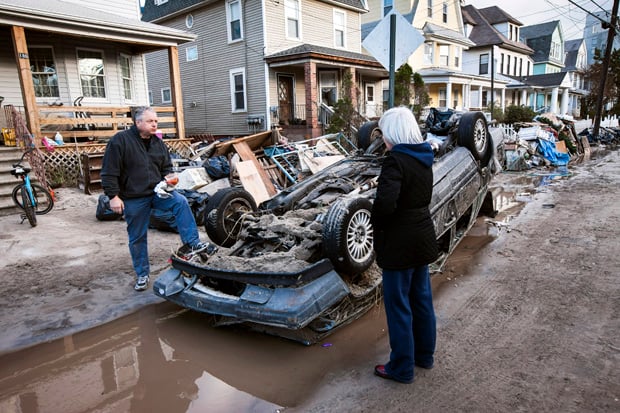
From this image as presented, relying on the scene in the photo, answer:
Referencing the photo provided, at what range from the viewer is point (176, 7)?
69.3 ft

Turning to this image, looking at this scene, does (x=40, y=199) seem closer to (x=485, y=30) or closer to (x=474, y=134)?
(x=474, y=134)

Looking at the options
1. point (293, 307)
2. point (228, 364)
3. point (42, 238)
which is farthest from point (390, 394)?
point (42, 238)

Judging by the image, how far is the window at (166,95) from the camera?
2238 centimetres

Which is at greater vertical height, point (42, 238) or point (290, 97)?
point (290, 97)

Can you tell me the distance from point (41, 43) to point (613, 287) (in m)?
15.4

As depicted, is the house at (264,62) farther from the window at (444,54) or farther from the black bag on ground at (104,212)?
the black bag on ground at (104,212)

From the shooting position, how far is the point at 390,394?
9.60ft

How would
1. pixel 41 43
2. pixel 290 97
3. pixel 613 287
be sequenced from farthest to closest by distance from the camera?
pixel 290 97
pixel 41 43
pixel 613 287

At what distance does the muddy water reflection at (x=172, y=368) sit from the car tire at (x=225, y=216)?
1072 millimetres

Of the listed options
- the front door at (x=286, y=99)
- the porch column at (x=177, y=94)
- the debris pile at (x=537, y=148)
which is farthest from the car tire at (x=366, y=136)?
the front door at (x=286, y=99)

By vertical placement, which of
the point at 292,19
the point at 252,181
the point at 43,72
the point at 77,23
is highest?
the point at 292,19

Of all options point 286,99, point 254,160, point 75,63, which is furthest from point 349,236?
point 286,99

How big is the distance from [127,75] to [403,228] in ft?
50.0

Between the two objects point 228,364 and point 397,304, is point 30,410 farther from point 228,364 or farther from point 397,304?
point 397,304
